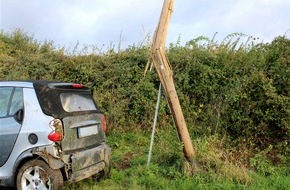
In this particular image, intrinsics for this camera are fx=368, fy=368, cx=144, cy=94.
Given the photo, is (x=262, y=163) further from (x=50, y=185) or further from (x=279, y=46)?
(x=50, y=185)

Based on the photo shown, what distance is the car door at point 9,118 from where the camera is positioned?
544 cm

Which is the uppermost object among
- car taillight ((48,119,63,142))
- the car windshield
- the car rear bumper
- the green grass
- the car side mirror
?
the car windshield

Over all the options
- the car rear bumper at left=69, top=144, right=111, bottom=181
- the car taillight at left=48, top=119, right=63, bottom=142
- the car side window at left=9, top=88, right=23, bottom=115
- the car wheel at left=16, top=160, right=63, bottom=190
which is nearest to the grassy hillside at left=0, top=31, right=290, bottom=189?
the car rear bumper at left=69, top=144, right=111, bottom=181

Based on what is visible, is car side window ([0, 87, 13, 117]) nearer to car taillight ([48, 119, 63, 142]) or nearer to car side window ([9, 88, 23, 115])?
car side window ([9, 88, 23, 115])

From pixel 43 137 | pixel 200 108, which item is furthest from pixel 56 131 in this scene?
pixel 200 108

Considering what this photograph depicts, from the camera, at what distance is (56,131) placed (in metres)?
5.18

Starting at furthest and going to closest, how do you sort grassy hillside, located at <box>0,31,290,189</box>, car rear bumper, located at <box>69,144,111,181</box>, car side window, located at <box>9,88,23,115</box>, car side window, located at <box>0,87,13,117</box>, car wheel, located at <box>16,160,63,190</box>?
grassy hillside, located at <box>0,31,290,189</box> → car side window, located at <box>0,87,13,117</box> → car side window, located at <box>9,88,23,115</box> → car rear bumper, located at <box>69,144,111,181</box> → car wheel, located at <box>16,160,63,190</box>

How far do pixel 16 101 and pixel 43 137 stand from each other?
32.1 inches

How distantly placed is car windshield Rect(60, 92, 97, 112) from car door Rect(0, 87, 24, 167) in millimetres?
633

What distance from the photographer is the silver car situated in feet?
17.0

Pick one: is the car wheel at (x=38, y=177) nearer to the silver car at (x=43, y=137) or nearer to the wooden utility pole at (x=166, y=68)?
the silver car at (x=43, y=137)

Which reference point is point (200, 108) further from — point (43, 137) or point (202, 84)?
point (43, 137)

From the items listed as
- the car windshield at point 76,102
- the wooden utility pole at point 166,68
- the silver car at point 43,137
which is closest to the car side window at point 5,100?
the silver car at point 43,137

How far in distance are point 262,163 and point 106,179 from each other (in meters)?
2.81
